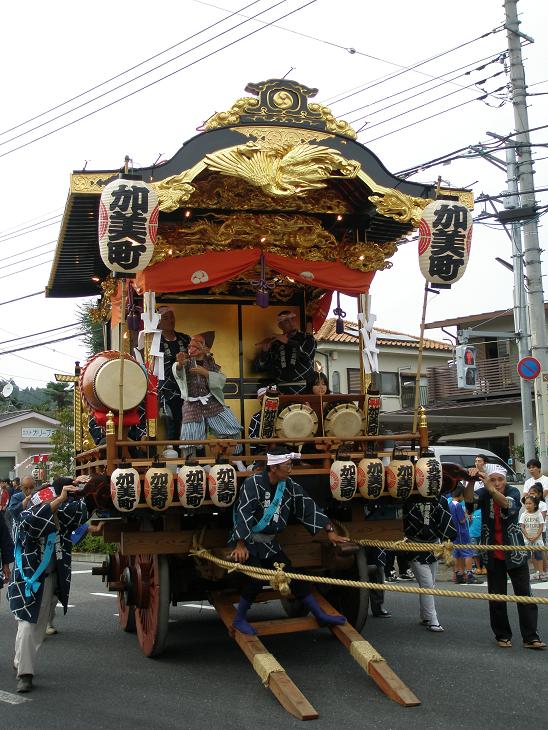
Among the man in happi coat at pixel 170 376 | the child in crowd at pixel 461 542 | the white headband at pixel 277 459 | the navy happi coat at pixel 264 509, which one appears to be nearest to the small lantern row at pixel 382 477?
the navy happi coat at pixel 264 509

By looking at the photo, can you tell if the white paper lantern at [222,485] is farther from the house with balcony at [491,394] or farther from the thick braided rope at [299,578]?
the house with balcony at [491,394]

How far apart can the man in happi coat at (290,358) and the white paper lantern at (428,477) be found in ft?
7.17

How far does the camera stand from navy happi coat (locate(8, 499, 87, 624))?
6.46m

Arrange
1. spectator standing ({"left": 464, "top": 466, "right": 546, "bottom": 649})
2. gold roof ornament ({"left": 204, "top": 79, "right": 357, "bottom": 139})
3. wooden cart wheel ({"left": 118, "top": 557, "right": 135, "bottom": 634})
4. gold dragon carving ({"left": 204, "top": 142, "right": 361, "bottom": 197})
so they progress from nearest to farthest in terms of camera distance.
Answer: spectator standing ({"left": 464, "top": 466, "right": 546, "bottom": 649}) < gold dragon carving ({"left": 204, "top": 142, "right": 361, "bottom": 197}) < gold roof ornament ({"left": 204, "top": 79, "right": 357, "bottom": 139}) < wooden cart wheel ({"left": 118, "top": 557, "right": 135, "bottom": 634})

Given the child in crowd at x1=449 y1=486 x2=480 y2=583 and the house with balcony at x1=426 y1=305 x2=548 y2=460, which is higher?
the house with balcony at x1=426 y1=305 x2=548 y2=460

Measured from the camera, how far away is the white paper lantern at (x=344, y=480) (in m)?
6.78

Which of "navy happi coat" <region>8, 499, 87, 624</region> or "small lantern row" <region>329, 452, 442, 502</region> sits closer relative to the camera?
"navy happi coat" <region>8, 499, 87, 624</region>

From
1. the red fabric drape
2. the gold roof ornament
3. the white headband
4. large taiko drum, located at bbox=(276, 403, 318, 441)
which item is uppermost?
the gold roof ornament

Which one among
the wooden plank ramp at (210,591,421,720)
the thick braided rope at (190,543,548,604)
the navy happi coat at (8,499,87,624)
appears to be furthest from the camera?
the navy happi coat at (8,499,87,624)

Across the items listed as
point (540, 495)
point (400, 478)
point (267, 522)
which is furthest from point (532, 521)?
point (267, 522)

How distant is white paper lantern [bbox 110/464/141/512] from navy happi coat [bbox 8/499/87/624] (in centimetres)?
47

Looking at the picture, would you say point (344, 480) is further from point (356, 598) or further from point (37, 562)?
point (37, 562)

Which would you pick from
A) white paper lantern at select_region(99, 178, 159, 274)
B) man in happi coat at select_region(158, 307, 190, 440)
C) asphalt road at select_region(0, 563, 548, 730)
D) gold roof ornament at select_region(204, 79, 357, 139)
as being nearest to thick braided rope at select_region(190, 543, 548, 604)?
asphalt road at select_region(0, 563, 548, 730)

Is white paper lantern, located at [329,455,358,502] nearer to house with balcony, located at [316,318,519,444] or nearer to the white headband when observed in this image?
the white headband
